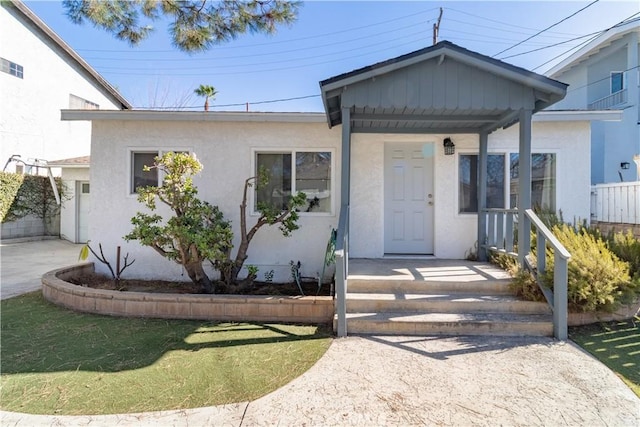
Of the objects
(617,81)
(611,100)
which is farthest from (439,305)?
(617,81)

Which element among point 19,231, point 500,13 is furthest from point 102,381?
point 500,13

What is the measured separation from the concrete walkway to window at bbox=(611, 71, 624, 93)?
1288 centimetres

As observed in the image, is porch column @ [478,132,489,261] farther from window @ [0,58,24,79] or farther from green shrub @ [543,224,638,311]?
window @ [0,58,24,79]

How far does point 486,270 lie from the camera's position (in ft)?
17.6

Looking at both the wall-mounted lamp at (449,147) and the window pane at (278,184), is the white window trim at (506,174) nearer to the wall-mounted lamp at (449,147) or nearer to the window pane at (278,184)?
the wall-mounted lamp at (449,147)

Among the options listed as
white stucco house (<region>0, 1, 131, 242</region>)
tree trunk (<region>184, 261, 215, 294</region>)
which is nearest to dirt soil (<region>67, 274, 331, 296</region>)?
tree trunk (<region>184, 261, 215, 294</region>)

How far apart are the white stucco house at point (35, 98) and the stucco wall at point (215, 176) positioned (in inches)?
290

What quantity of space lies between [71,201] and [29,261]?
13.6 feet

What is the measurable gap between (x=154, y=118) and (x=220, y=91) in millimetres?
13893

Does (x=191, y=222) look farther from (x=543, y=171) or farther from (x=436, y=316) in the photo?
(x=543, y=171)

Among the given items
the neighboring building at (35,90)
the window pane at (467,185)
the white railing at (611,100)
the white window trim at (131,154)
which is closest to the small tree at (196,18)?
the white window trim at (131,154)

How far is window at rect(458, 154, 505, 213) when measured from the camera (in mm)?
6562

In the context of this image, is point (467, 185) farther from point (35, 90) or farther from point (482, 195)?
point (35, 90)

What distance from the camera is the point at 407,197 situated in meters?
6.67
